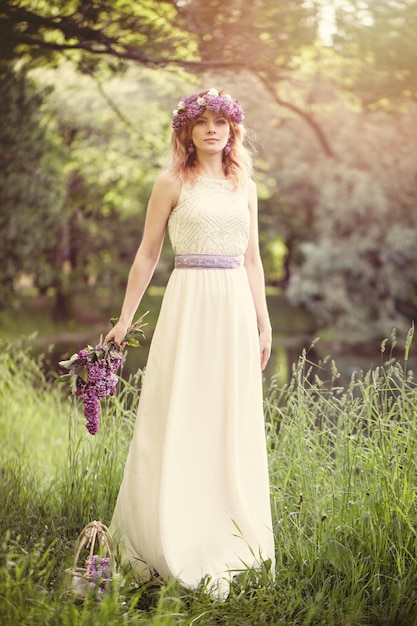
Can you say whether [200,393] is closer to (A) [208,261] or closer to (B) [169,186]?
(A) [208,261]

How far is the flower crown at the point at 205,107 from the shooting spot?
9.90ft

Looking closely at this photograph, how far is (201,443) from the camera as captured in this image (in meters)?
2.93

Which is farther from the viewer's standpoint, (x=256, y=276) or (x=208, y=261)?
(x=256, y=276)

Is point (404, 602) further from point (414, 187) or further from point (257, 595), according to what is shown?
point (414, 187)

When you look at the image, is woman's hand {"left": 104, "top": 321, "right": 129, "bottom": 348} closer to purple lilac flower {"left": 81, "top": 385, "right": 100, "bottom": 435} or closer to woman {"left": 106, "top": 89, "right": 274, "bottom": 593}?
woman {"left": 106, "top": 89, "right": 274, "bottom": 593}

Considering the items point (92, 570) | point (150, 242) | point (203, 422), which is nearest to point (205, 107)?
point (150, 242)

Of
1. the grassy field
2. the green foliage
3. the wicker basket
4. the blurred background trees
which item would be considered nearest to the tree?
the blurred background trees

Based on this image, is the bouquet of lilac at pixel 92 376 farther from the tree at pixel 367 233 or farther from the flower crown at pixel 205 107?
the tree at pixel 367 233

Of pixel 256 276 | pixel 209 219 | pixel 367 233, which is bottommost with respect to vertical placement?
pixel 367 233

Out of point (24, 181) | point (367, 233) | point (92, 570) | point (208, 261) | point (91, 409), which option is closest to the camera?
point (92, 570)

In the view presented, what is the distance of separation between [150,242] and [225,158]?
18.6 inches

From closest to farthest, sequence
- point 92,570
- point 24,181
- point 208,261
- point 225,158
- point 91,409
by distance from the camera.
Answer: point 92,570 < point 91,409 < point 208,261 < point 225,158 < point 24,181

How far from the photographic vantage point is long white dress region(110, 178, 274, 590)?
2.89 metres

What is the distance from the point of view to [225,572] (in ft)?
9.43
